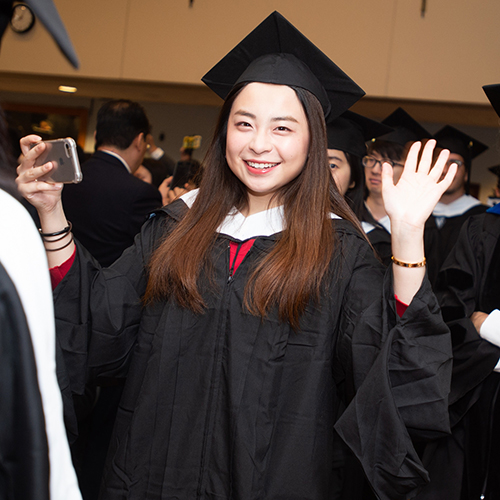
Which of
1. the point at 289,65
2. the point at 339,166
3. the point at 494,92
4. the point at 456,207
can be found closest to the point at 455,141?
the point at 456,207

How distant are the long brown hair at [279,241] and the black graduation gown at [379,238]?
1324mm

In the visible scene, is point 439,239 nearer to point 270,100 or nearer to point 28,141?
point 270,100

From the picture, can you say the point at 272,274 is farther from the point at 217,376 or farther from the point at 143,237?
the point at 143,237

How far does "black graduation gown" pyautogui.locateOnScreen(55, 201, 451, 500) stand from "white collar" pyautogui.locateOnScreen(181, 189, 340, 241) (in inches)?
2.0

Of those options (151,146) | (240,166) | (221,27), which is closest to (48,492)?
(240,166)

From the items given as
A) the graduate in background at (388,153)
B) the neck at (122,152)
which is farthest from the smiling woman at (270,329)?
the graduate in background at (388,153)

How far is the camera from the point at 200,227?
1789mm

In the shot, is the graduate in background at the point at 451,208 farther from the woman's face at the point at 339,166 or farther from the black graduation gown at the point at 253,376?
the black graduation gown at the point at 253,376

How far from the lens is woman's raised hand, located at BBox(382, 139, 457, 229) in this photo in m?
1.47

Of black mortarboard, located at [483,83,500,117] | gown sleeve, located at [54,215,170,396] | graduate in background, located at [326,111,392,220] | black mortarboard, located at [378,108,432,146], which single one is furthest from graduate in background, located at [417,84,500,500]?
black mortarboard, located at [378,108,432,146]

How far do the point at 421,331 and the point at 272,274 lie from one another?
1.45ft

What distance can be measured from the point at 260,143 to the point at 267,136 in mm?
37

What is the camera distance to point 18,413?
723mm

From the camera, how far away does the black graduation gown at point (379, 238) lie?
312 centimetres
